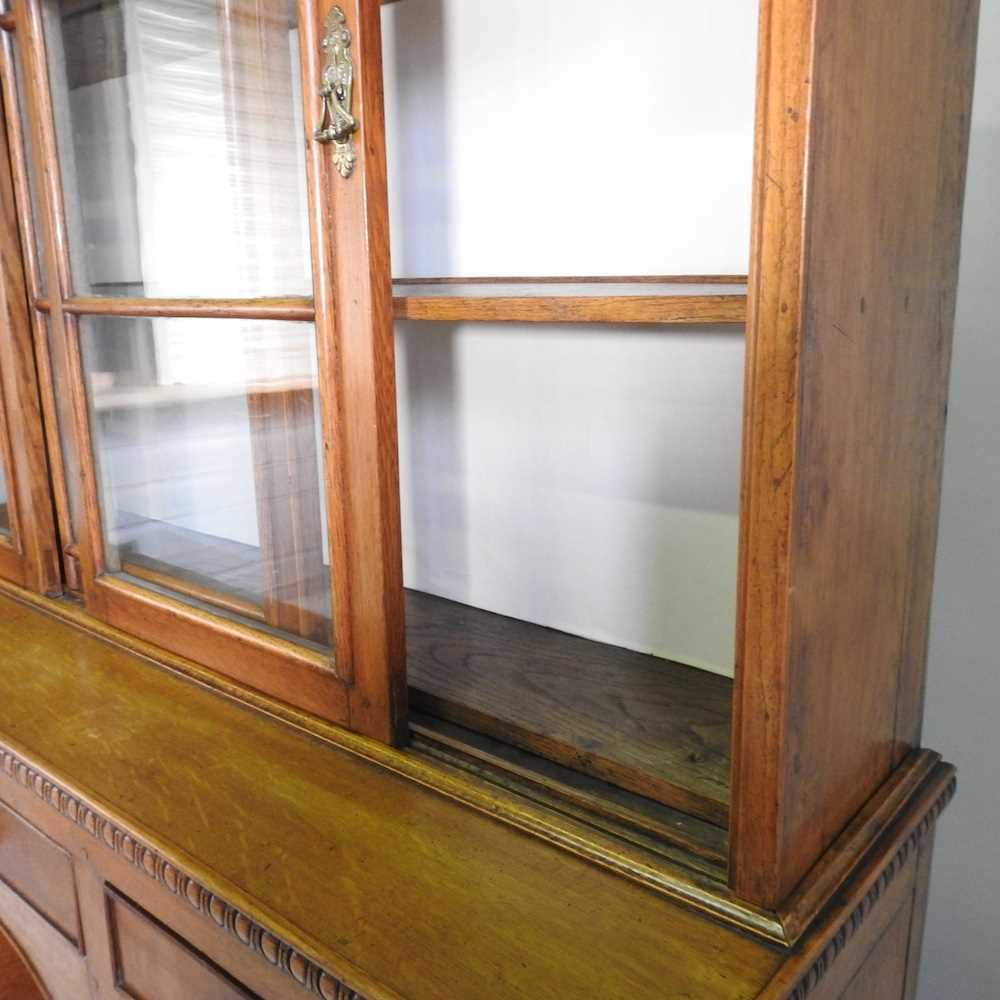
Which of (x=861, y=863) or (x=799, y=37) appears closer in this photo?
(x=799, y=37)

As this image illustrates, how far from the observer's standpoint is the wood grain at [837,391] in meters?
0.58

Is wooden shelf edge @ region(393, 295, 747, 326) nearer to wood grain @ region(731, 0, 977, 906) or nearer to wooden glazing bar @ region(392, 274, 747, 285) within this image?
wood grain @ region(731, 0, 977, 906)

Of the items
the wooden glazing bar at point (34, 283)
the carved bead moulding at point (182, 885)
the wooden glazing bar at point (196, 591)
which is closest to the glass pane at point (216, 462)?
the wooden glazing bar at point (196, 591)

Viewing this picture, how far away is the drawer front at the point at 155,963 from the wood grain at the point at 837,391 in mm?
427

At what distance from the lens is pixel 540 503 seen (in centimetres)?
122

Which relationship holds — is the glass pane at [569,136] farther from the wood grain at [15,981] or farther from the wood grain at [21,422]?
the wood grain at [15,981]

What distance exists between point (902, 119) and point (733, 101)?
0.33 m

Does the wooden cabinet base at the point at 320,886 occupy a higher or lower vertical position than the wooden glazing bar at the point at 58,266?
lower

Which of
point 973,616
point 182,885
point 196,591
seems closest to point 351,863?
point 182,885

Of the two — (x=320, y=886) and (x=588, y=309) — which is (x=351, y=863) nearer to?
(x=320, y=886)

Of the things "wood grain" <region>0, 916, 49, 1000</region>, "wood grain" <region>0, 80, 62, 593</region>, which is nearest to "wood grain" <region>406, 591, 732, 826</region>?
A: "wood grain" <region>0, 80, 62, 593</region>

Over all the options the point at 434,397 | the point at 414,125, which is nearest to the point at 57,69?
the point at 414,125

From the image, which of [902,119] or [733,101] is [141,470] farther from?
[902,119]

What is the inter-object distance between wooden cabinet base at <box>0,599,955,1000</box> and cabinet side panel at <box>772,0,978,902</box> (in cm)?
6
